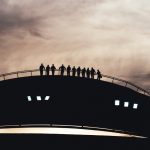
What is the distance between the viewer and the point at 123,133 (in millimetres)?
56062

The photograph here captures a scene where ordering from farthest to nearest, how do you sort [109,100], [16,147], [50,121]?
[109,100] → [50,121] → [16,147]

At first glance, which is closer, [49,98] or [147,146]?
[147,146]

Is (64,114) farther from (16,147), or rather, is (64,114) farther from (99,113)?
(16,147)

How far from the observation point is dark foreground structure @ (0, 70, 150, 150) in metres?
53.8

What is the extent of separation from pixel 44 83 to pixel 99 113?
7.98 m

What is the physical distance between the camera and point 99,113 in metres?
56.4

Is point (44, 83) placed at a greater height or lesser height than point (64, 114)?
greater

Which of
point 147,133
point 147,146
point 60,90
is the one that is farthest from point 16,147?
point 147,133

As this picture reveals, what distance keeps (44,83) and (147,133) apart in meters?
15.1

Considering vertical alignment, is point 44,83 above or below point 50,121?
above

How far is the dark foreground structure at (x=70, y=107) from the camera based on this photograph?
53844 millimetres

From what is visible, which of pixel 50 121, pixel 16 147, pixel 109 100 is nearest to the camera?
pixel 16 147

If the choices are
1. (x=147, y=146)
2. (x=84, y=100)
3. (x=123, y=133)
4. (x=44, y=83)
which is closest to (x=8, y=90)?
(x=44, y=83)

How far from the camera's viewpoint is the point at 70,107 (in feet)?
182
